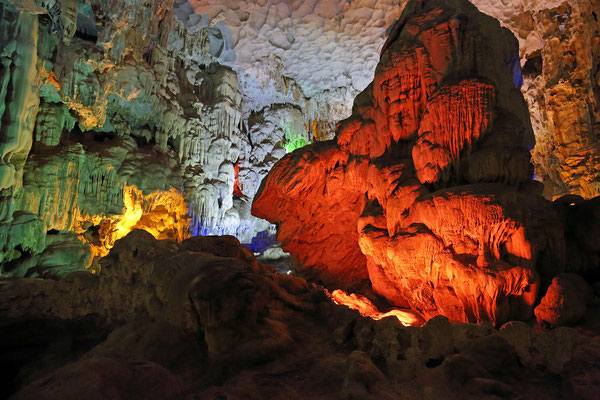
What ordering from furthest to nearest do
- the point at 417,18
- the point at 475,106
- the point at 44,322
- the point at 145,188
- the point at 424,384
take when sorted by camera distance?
the point at 145,188, the point at 417,18, the point at 475,106, the point at 44,322, the point at 424,384

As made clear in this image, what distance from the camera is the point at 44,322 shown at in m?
5.07

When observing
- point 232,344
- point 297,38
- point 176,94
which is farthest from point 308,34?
point 232,344

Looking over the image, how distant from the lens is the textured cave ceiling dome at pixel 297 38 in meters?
12.5

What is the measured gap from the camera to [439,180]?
6820 millimetres

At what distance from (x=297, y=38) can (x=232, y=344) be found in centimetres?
1322

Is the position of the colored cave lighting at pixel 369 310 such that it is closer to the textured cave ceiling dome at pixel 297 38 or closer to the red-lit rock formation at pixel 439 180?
the red-lit rock formation at pixel 439 180

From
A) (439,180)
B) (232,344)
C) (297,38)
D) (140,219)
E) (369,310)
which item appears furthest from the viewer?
(297,38)

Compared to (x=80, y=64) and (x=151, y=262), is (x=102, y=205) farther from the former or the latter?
(x=151, y=262)

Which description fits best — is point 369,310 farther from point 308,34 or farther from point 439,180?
point 308,34

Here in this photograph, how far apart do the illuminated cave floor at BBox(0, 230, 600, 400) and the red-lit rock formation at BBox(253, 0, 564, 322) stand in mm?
1578

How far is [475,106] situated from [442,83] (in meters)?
0.99

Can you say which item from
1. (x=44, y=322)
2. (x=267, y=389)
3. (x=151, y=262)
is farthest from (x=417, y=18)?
(x=44, y=322)

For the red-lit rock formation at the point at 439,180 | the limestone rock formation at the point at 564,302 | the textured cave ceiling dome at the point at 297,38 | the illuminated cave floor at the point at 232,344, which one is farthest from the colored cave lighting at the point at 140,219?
the limestone rock formation at the point at 564,302

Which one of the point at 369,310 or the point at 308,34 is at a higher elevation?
the point at 308,34
